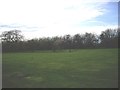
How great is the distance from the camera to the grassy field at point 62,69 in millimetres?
4707

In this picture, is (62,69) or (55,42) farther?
(55,42)

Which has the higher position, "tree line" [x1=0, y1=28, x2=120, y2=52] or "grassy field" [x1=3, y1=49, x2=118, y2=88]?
"tree line" [x1=0, y1=28, x2=120, y2=52]

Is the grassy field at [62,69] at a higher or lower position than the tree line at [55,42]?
lower

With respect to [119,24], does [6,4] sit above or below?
above

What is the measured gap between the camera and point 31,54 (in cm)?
551

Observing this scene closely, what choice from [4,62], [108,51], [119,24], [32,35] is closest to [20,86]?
[4,62]

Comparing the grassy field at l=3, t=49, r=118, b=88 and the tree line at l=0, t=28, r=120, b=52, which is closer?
the grassy field at l=3, t=49, r=118, b=88

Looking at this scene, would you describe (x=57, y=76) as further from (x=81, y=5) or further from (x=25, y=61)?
(x=81, y=5)

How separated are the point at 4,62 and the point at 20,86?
3.21 ft

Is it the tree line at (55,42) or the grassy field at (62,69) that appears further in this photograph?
the tree line at (55,42)

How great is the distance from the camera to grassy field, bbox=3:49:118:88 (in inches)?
185

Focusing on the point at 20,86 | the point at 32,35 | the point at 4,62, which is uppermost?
the point at 32,35

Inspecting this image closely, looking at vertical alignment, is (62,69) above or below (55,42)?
below

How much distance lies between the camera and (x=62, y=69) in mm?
5098
